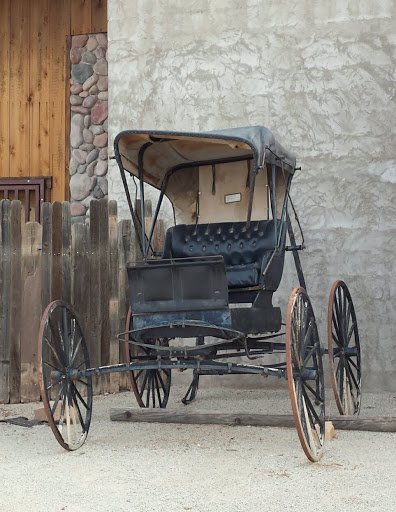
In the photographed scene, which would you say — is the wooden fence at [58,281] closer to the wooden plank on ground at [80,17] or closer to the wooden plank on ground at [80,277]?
the wooden plank on ground at [80,277]

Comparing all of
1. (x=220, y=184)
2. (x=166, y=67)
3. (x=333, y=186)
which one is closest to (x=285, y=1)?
(x=166, y=67)

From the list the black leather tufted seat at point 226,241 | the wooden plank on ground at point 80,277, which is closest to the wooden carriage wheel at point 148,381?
the black leather tufted seat at point 226,241

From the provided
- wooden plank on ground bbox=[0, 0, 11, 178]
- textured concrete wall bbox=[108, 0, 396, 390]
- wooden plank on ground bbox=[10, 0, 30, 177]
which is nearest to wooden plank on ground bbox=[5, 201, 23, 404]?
textured concrete wall bbox=[108, 0, 396, 390]

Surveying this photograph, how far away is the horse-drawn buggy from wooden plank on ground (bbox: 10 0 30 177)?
463 cm

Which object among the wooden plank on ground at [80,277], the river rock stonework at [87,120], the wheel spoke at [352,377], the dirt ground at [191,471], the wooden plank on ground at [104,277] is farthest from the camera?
the river rock stonework at [87,120]

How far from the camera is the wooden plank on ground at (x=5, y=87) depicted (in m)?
11.1

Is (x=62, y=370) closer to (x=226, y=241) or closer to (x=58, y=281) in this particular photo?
(x=226, y=241)

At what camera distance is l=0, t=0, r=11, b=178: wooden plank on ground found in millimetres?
11117

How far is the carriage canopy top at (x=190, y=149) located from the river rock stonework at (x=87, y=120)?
4085mm

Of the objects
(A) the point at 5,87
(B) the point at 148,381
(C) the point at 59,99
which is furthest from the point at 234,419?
(A) the point at 5,87

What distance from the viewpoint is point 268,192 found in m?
6.81

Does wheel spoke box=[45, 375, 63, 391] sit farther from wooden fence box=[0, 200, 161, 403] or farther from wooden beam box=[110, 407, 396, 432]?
wooden fence box=[0, 200, 161, 403]

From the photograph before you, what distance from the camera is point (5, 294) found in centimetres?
771

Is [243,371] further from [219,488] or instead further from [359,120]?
[359,120]
